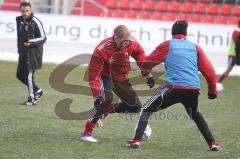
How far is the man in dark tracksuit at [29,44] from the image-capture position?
11930 mm

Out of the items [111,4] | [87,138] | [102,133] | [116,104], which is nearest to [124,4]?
[111,4]

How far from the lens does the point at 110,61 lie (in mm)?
8711

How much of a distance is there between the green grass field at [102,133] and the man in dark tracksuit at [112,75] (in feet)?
1.34

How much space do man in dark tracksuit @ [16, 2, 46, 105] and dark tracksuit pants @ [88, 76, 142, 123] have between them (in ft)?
10.7

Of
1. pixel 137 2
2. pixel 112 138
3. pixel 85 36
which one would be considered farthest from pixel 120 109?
pixel 137 2

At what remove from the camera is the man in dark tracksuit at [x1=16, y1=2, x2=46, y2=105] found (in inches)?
470

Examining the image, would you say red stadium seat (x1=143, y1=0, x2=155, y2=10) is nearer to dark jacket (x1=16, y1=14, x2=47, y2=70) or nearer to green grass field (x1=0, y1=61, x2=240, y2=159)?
green grass field (x1=0, y1=61, x2=240, y2=159)

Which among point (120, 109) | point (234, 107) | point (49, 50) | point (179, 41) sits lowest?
point (49, 50)

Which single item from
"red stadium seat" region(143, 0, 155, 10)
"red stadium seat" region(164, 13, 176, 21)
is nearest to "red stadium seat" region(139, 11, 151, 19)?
"red stadium seat" region(143, 0, 155, 10)

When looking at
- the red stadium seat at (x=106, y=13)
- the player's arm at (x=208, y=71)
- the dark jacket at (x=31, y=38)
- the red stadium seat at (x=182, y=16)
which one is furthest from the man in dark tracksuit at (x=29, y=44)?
the red stadium seat at (x=182, y=16)

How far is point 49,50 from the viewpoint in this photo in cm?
2112

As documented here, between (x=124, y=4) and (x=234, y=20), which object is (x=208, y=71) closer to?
(x=234, y=20)

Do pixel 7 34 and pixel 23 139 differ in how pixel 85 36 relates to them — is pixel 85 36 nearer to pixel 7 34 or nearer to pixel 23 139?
pixel 7 34

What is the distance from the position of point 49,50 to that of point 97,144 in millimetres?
12782
